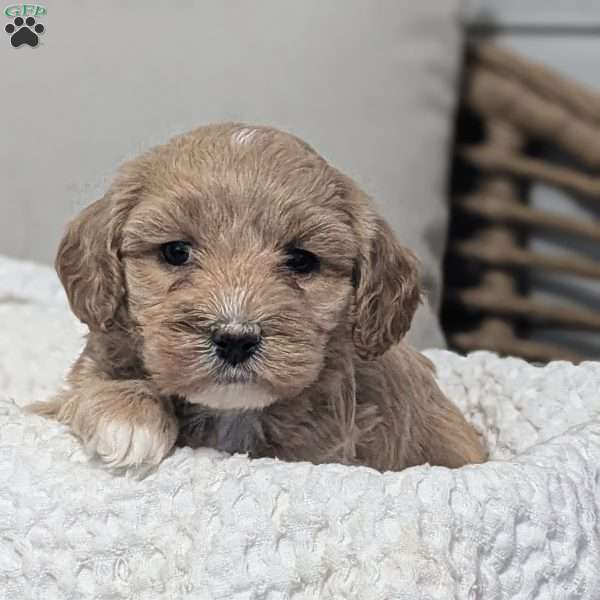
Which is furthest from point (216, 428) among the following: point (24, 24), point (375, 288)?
point (24, 24)

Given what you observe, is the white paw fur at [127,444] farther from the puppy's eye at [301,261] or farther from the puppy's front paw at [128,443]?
the puppy's eye at [301,261]

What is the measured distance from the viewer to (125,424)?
1.32 metres

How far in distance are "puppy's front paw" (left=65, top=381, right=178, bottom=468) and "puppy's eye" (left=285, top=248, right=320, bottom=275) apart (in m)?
0.26

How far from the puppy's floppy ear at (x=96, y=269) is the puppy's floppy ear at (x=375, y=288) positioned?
33cm

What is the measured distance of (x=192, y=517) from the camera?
1225 millimetres

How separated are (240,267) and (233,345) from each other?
0.41 feet

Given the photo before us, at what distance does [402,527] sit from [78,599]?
0.39 metres

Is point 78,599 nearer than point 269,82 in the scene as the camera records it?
Yes

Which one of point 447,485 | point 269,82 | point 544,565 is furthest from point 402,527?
point 269,82

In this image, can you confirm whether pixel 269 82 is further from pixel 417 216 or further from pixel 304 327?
pixel 304 327

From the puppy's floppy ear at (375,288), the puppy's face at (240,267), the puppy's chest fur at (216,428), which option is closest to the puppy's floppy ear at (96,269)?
the puppy's face at (240,267)

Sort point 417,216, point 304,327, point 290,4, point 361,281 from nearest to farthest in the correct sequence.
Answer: point 304,327, point 361,281, point 290,4, point 417,216

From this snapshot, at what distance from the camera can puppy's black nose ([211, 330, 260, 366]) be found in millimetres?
1239

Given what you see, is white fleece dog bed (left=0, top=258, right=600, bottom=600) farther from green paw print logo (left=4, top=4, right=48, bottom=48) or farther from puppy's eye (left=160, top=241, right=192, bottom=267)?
green paw print logo (left=4, top=4, right=48, bottom=48)
